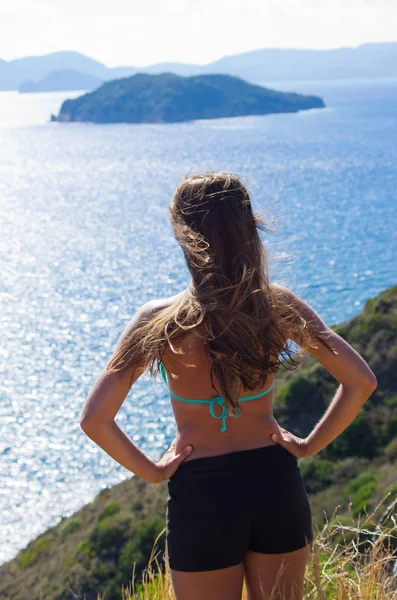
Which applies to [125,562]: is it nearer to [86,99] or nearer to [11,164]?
[11,164]

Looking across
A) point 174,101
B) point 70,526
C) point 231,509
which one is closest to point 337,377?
point 231,509

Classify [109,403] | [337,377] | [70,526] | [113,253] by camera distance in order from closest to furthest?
[109,403] < [337,377] < [70,526] < [113,253]

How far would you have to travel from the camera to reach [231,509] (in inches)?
66.5

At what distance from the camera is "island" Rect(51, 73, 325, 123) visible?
133 meters

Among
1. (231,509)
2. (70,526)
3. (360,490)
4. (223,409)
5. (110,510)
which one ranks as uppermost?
(223,409)

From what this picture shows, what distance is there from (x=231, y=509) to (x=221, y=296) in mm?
524

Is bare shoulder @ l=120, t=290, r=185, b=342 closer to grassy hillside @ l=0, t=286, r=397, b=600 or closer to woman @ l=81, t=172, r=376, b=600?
woman @ l=81, t=172, r=376, b=600

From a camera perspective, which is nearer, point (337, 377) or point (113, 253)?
point (337, 377)

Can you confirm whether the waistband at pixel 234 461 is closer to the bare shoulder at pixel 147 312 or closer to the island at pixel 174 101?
the bare shoulder at pixel 147 312

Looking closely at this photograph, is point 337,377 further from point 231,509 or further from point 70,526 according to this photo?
point 70,526

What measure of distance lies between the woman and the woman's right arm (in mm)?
21

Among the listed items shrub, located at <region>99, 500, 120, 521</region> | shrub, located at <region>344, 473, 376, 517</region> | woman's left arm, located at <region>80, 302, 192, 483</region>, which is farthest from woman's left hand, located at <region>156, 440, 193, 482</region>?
shrub, located at <region>99, 500, 120, 521</region>

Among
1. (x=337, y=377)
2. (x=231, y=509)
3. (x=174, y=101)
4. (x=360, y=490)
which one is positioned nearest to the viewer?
(x=231, y=509)

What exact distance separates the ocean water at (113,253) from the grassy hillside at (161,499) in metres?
3.43
